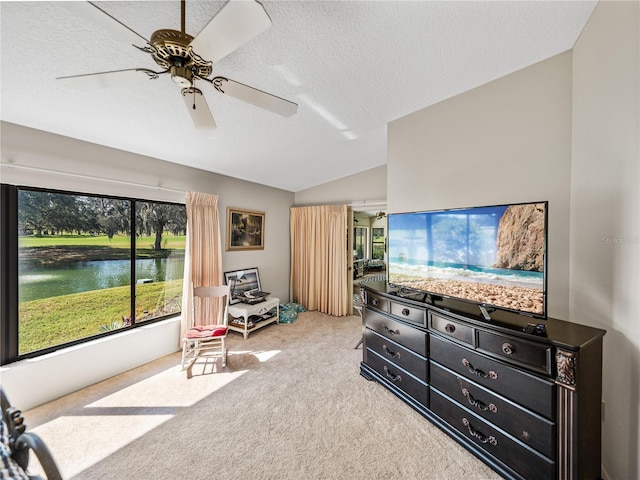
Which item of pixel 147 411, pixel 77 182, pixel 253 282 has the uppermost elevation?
pixel 77 182

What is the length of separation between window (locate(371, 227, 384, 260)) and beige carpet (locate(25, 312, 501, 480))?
17.4 feet

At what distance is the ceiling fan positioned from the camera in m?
0.88

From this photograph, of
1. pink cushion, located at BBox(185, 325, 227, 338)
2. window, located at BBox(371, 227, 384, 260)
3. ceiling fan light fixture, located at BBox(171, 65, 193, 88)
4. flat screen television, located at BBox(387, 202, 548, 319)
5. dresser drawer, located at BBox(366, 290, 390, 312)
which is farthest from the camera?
window, located at BBox(371, 227, 384, 260)

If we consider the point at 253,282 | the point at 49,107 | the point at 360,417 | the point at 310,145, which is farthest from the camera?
the point at 253,282

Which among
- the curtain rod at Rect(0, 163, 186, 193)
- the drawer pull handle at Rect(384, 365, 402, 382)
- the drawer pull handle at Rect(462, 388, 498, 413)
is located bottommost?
the drawer pull handle at Rect(384, 365, 402, 382)

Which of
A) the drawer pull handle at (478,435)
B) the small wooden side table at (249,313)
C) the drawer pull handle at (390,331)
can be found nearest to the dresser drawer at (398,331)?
the drawer pull handle at (390,331)

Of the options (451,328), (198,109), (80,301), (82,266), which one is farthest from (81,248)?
(451,328)

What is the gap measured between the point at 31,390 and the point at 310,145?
3.49 m

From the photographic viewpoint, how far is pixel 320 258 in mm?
4707

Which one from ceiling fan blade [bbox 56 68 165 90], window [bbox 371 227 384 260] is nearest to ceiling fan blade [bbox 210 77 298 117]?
ceiling fan blade [bbox 56 68 165 90]

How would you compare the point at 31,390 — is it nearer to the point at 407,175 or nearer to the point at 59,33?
the point at 59,33

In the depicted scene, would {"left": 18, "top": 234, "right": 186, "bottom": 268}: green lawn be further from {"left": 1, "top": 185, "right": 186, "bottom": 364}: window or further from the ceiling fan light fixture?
the ceiling fan light fixture

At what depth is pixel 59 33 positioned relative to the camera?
1.25 metres

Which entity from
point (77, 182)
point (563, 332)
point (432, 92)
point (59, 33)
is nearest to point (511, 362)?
point (563, 332)
